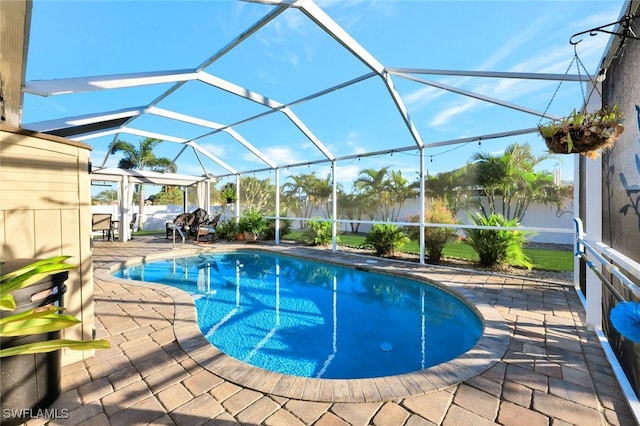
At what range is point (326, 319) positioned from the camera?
14.1ft

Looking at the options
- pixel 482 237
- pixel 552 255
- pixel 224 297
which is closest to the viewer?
pixel 224 297

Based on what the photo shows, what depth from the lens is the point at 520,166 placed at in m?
8.56

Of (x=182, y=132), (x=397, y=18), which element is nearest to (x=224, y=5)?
(x=397, y=18)

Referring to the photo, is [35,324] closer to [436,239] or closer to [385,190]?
[436,239]

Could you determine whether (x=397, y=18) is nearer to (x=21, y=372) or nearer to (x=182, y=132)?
(x=21, y=372)

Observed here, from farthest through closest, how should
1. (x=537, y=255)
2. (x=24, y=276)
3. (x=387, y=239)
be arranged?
(x=387, y=239) → (x=537, y=255) → (x=24, y=276)

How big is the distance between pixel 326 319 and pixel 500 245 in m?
4.60

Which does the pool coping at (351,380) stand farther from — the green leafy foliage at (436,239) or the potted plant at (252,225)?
the potted plant at (252,225)

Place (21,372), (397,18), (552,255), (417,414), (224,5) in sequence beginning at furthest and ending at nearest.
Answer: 1. (552,255)
2. (397,18)
3. (224,5)
4. (417,414)
5. (21,372)

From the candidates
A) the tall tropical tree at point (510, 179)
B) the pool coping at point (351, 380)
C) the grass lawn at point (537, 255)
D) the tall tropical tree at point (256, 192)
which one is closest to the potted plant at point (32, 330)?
the pool coping at point (351, 380)

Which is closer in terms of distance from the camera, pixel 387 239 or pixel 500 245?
pixel 500 245

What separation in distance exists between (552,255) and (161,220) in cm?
1838

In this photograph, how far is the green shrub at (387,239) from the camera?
825 cm

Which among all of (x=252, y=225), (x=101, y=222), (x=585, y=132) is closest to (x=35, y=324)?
(x=585, y=132)
